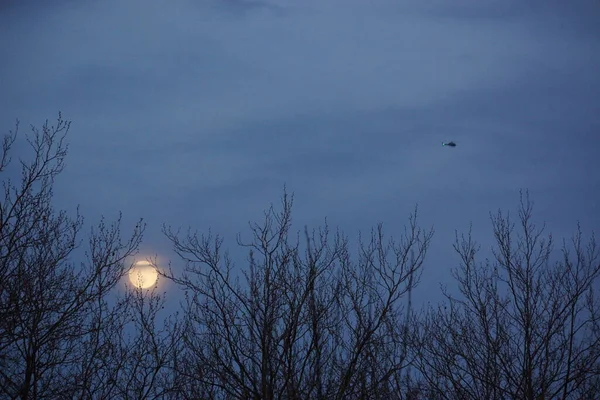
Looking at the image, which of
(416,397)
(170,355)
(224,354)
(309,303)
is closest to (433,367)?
(416,397)

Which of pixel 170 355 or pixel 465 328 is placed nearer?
pixel 465 328

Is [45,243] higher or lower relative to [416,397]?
higher

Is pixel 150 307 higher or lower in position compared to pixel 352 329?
higher

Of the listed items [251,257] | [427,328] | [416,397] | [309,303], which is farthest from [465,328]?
[251,257]

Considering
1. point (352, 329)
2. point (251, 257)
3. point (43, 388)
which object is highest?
point (251, 257)

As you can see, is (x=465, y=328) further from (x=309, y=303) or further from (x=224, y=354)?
(x=224, y=354)

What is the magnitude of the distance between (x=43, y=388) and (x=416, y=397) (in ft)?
22.6

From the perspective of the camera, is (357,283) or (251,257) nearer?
(251,257)

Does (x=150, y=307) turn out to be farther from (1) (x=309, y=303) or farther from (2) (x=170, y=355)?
(1) (x=309, y=303)

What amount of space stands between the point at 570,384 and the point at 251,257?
635 cm

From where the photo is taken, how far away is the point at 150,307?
578 inches

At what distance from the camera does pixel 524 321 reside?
40.9 ft

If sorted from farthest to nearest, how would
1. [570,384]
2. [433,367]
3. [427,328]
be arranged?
1. [427,328]
2. [433,367]
3. [570,384]

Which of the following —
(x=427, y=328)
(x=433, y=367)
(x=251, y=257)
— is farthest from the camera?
(x=427, y=328)
